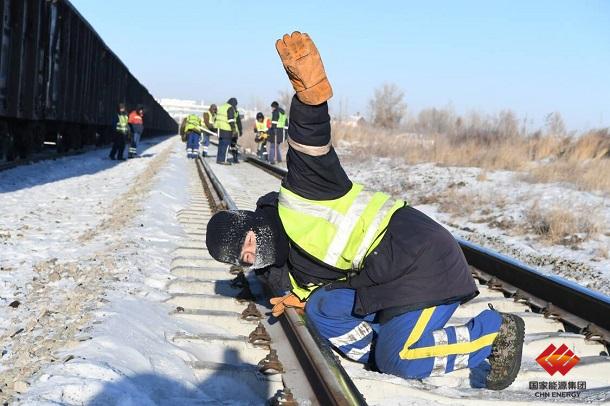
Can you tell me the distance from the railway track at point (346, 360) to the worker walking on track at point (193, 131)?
14.3 metres

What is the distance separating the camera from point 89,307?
3.59 metres

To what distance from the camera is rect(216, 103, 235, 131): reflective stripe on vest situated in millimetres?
17781

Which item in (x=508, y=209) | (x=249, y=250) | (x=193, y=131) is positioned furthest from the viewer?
(x=193, y=131)

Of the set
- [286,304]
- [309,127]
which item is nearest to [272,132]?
[286,304]

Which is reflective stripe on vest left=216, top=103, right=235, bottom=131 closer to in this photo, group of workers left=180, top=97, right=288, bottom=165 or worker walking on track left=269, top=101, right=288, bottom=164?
group of workers left=180, top=97, right=288, bottom=165

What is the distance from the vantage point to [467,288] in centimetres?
315

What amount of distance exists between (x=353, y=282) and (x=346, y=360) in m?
0.47

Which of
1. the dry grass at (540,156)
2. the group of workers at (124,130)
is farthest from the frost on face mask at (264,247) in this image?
the group of workers at (124,130)

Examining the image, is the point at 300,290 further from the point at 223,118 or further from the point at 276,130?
the point at 276,130

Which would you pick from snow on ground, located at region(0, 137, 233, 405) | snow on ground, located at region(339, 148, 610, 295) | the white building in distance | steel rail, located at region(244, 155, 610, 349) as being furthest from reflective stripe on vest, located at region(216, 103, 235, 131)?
the white building in distance

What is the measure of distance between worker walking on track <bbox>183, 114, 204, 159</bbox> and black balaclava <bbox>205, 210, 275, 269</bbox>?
16.6 meters

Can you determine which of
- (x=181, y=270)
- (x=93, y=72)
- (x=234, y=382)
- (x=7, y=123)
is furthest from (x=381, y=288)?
(x=93, y=72)

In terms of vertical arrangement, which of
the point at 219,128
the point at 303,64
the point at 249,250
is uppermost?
the point at 303,64

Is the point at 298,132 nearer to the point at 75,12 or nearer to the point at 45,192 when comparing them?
the point at 45,192
